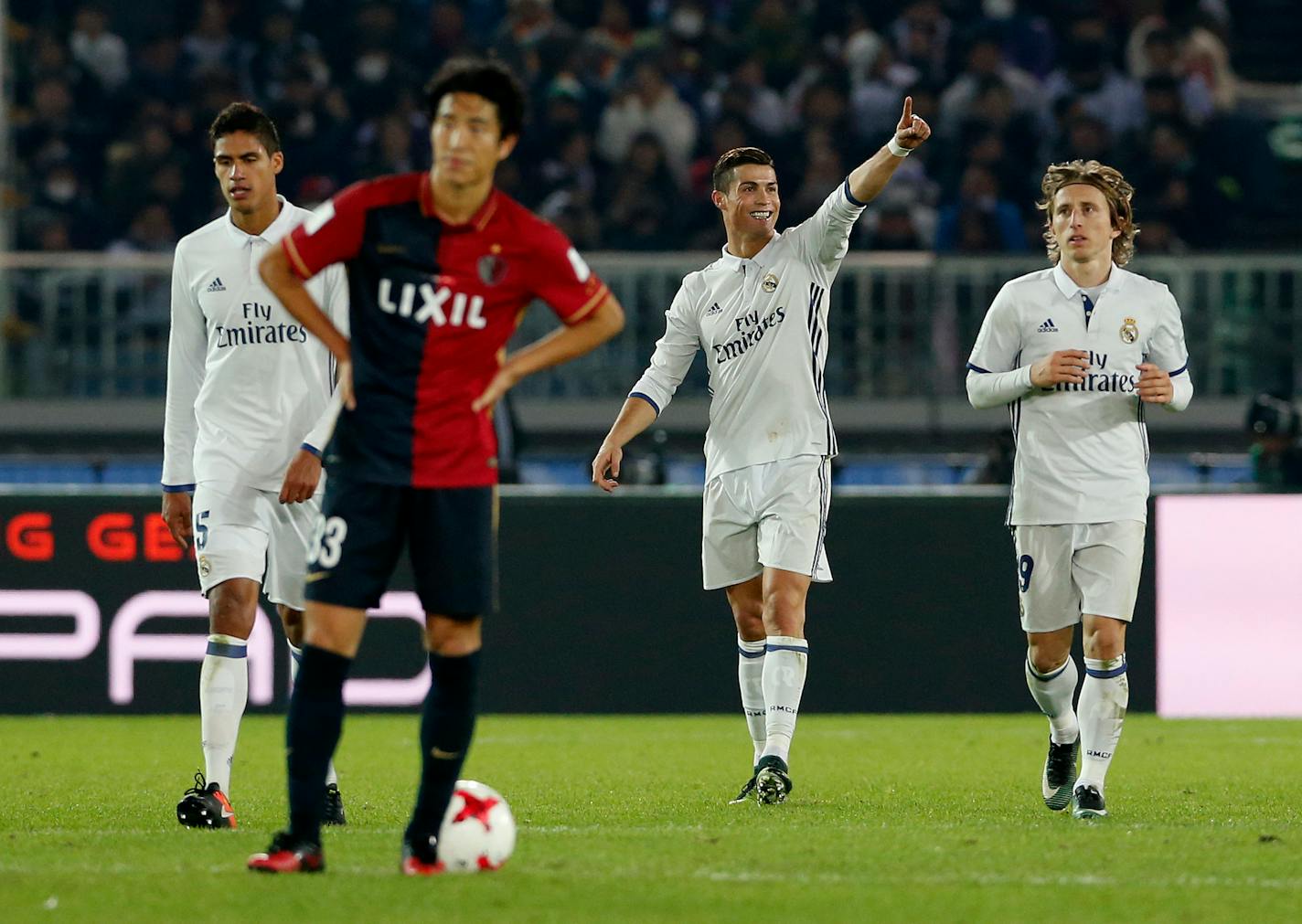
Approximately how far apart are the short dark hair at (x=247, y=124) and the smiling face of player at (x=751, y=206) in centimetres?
183

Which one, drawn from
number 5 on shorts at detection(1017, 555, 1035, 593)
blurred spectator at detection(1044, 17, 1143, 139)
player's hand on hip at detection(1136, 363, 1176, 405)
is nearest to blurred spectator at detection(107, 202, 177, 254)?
blurred spectator at detection(1044, 17, 1143, 139)

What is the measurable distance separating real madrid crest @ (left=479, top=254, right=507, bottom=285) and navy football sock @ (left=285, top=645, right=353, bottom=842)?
103 cm

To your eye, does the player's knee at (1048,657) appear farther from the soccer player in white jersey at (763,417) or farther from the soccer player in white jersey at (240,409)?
the soccer player in white jersey at (240,409)

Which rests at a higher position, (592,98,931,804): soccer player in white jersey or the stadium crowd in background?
the stadium crowd in background

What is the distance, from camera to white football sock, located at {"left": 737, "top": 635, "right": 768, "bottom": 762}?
8.03 metres

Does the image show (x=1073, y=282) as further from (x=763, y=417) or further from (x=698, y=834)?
(x=698, y=834)

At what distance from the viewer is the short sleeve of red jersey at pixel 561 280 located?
5.38 meters

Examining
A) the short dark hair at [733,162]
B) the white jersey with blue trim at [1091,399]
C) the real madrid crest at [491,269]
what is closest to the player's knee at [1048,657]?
the white jersey with blue trim at [1091,399]

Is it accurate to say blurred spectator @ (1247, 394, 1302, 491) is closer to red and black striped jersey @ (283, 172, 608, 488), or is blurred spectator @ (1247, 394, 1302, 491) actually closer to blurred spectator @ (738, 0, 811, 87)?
blurred spectator @ (738, 0, 811, 87)

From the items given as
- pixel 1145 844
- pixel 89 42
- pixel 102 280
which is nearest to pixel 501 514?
pixel 102 280

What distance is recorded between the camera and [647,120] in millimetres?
17531

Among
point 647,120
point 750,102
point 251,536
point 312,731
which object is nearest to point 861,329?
point 647,120

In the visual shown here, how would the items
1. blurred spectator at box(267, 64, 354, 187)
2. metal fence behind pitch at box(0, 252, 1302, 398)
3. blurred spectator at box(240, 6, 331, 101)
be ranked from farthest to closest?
blurred spectator at box(240, 6, 331, 101) < blurred spectator at box(267, 64, 354, 187) < metal fence behind pitch at box(0, 252, 1302, 398)

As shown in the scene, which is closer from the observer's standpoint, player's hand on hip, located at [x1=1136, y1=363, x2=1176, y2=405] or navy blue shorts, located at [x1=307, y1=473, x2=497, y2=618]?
navy blue shorts, located at [x1=307, y1=473, x2=497, y2=618]
